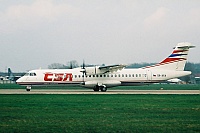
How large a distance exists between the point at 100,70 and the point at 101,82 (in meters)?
1.51

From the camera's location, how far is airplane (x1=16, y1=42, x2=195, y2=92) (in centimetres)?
4775

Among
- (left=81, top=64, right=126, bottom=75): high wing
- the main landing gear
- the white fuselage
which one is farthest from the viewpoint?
the main landing gear

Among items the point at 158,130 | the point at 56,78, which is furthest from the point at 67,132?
the point at 56,78

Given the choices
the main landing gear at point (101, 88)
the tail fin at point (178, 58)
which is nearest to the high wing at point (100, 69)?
the main landing gear at point (101, 88)

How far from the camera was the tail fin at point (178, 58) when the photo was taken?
48.4 meters

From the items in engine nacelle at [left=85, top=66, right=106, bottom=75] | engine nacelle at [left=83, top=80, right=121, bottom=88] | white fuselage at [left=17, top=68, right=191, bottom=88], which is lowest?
engine nacelle at [left=83, top=80, right=121, bottom=88]

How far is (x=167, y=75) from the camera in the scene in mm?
48188

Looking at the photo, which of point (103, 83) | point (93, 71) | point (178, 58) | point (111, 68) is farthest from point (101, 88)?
point (178, 58)

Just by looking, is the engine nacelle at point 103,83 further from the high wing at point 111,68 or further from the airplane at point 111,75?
the high wing at point 111,68

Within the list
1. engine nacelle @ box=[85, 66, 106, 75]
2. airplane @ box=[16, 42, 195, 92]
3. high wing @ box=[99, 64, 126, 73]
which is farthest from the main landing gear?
high wing @ box=[99, 64, 126, 73]

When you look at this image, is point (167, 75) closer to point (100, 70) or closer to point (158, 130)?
point (100, 70)

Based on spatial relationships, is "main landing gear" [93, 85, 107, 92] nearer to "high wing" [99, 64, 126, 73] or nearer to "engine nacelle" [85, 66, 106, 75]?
"engine nacelle" [85, 66, 106, 75]

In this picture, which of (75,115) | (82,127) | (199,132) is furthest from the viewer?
(75,115)

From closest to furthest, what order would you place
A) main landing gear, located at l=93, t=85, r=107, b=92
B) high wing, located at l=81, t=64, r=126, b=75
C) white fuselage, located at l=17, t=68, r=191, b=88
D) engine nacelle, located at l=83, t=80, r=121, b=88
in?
white fuselage, located at l=17, t=68, r=191, b=88, high wing, located at l=81, t=64, r=126, b=75, engine nacelle, located at l=83, t=80, r=121, b=88, main landing gear, located at l=93, t=85, r=107, b=92
